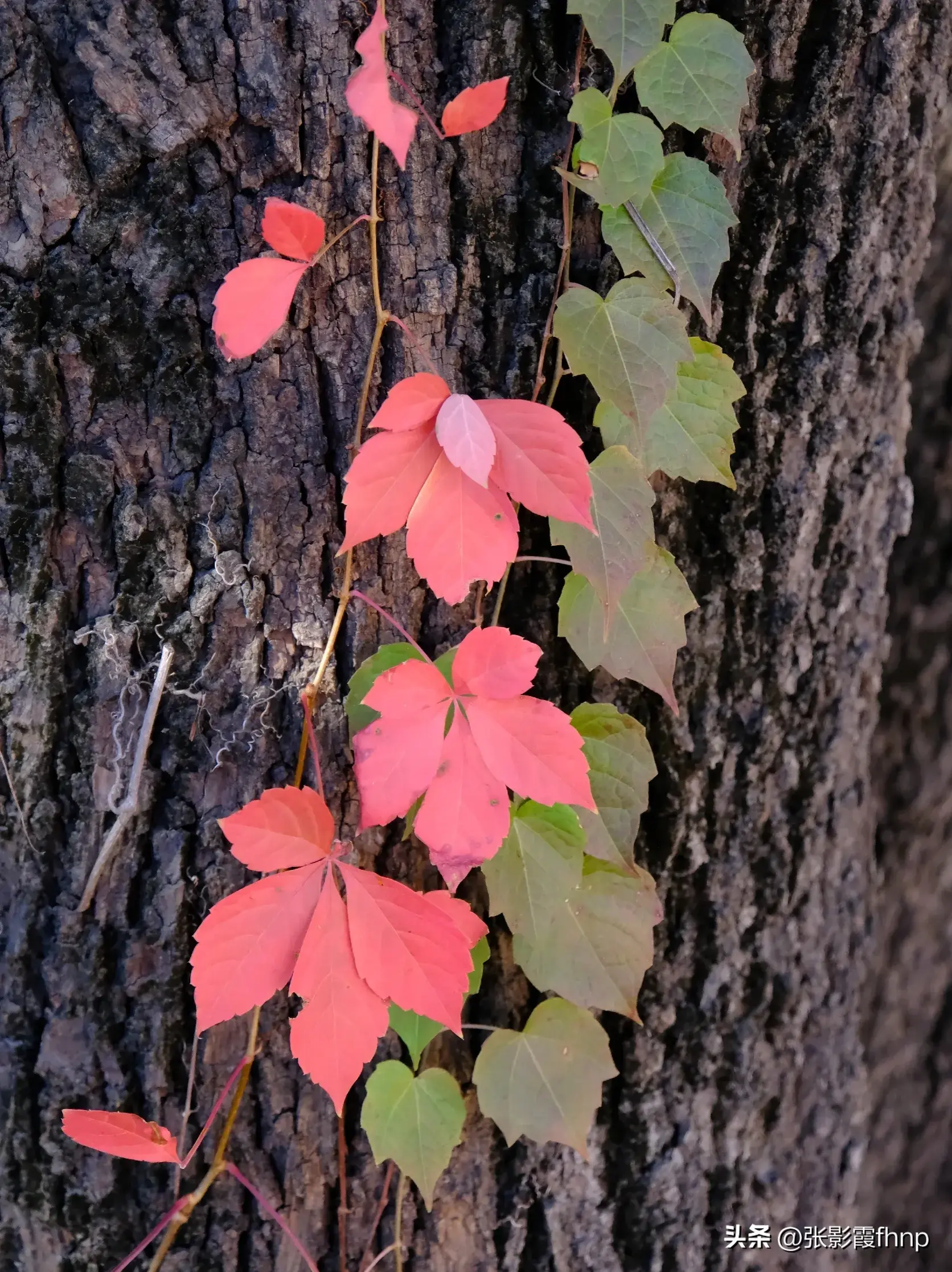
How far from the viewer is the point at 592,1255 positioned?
3.59ft

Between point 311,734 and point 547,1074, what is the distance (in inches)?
17.6

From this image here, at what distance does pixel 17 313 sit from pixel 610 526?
58 cm

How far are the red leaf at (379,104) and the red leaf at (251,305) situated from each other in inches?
6.0

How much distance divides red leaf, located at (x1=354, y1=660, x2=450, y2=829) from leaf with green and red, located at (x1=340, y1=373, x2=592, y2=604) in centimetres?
9

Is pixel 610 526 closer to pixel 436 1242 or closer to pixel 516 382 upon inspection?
pixel 516 382

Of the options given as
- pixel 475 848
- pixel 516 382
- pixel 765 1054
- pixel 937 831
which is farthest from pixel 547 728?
pixel 937 831

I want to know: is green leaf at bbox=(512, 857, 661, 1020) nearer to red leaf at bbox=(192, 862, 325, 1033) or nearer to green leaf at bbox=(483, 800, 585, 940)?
green leaf at bbox=(483, 800, 585, 940)

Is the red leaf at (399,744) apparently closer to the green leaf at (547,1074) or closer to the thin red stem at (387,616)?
the thin red stem at (387,616)

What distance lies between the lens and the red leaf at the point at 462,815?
0.72 metres

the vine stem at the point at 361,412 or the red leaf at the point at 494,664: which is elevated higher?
the vine stem at the point at 361,412

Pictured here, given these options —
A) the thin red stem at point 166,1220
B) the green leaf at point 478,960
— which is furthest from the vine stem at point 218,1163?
the green leaf at point 478,960

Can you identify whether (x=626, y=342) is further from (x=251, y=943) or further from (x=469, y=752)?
(x=251, y=943)

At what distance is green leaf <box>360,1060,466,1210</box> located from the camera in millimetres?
901

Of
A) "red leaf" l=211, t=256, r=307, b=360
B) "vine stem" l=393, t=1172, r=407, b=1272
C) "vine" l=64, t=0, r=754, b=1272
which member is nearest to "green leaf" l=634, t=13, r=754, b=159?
"vine" l=64, t=0, r=754, b=1272
